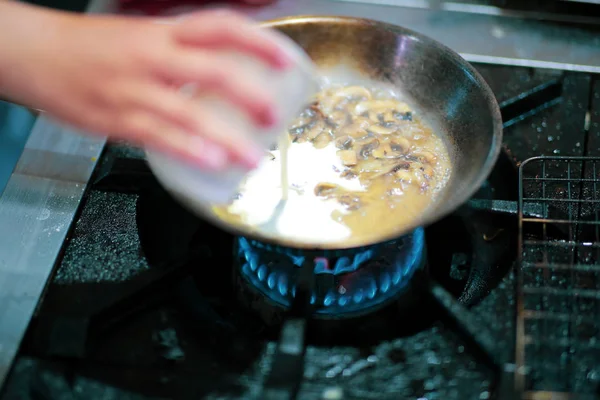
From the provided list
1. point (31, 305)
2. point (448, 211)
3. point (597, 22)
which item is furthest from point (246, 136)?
point (597, 22)

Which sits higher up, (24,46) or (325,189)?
(24,46)

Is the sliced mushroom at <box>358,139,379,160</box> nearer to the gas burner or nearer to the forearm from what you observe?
the gas burner

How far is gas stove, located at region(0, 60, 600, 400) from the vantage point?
0.74 metres

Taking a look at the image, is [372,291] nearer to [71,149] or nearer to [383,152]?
[383,152]

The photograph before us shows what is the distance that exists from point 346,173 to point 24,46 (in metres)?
0.49

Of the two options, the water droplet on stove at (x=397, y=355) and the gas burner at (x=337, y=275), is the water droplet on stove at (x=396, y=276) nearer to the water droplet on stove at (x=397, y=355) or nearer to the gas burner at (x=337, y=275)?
the gas burner at (x=337, y=275)

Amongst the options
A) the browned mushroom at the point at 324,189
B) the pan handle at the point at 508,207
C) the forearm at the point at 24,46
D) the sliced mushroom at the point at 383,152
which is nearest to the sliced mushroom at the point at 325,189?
the browned mushroom at the point at 324,189

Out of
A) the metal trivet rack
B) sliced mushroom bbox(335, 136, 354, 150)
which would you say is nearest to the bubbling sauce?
sliced mushroom bbox(335, 136, 354, 150)

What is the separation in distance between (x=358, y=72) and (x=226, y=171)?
53 cm

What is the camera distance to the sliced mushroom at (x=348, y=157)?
101 centimetres

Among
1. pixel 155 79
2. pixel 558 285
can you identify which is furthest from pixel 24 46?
pixel 558 285

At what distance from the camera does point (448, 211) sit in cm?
77

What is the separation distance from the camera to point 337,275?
0.88 meters

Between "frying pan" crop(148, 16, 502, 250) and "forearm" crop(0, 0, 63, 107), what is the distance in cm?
28
